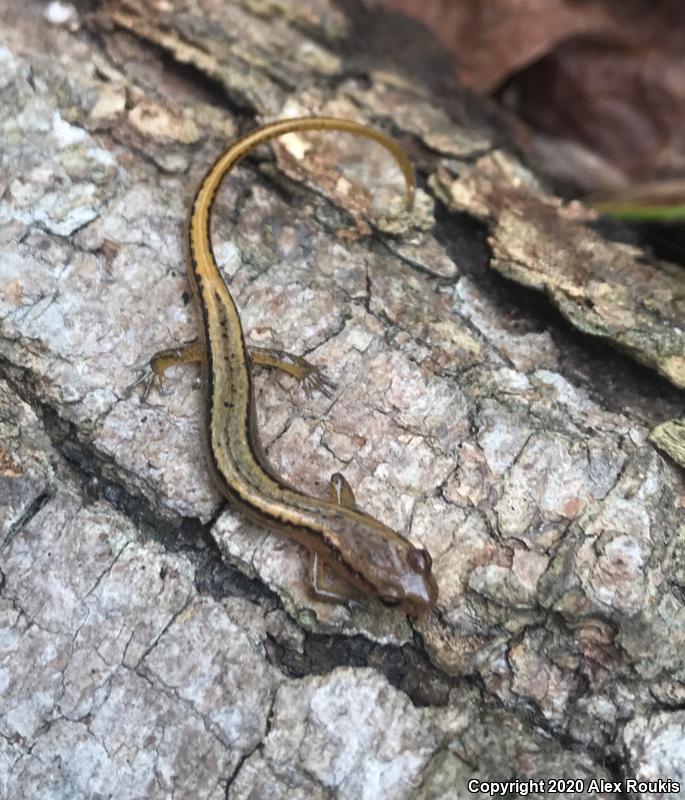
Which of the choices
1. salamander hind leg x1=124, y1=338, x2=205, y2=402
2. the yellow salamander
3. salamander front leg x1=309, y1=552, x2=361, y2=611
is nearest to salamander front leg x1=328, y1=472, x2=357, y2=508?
the yellow salamander

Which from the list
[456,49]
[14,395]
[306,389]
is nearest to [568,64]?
[456,49]

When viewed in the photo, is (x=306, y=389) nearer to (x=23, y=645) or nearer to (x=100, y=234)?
(x=100, y=234)

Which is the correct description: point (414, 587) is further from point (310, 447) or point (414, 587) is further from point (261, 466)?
point (261, 466)

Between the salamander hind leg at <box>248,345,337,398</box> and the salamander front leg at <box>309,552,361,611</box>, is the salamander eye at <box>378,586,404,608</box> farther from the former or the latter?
the salamander hind leg at <box>248,345,337,398</box>

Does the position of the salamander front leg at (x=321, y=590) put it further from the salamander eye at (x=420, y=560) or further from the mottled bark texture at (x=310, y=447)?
the salamander eye at (x=420, y=560)

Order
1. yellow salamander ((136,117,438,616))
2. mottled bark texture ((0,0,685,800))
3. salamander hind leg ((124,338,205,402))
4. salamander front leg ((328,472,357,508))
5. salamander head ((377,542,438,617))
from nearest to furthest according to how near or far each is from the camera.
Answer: mottled bark texture ((0,0,685,800)), salamander head ((377,542,438,617)), yellow salamander ((136,117,438,616)), salamander front leg ((328,472,357,508)), salamander hind leg ((124,338,205,402))

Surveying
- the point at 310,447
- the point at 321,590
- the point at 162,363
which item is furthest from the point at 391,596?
the point at 162,363
